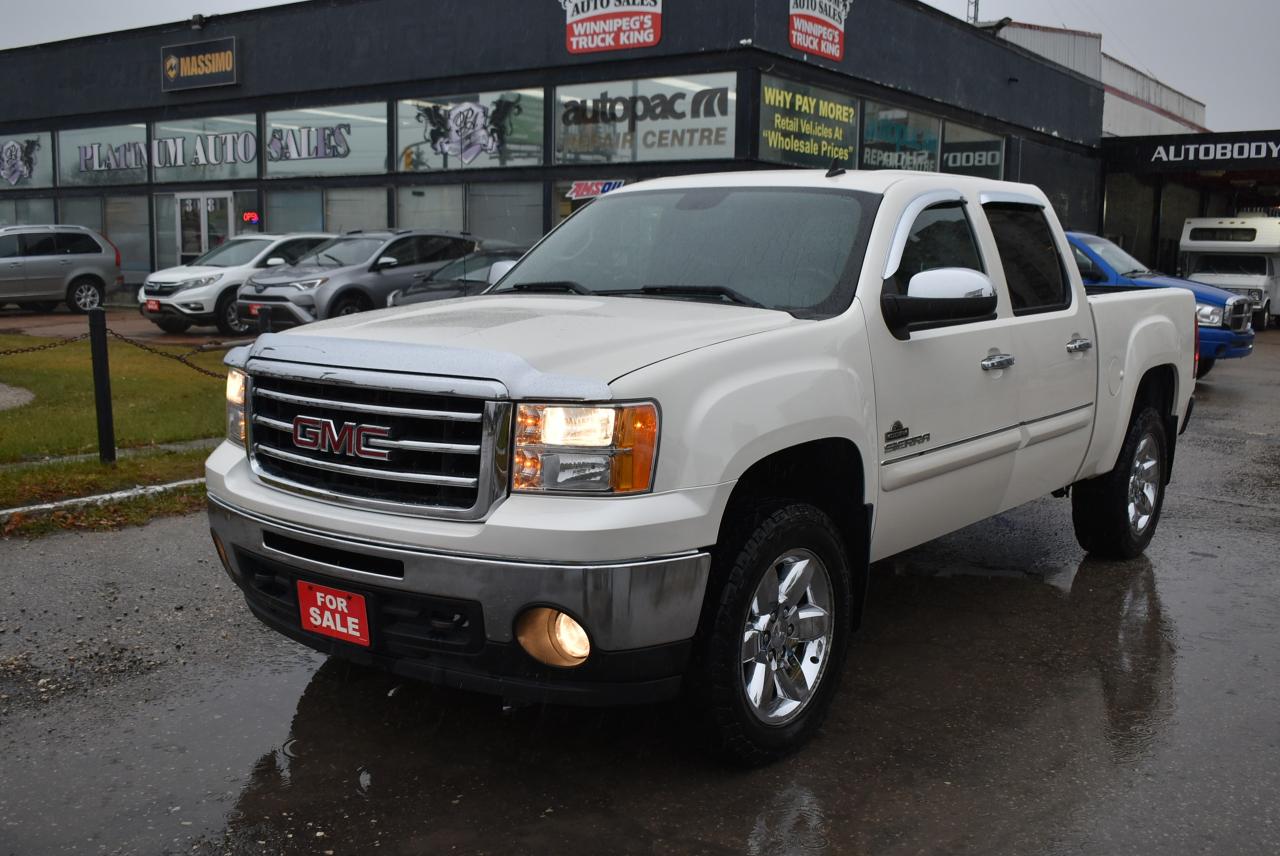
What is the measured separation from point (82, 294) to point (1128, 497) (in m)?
22.2

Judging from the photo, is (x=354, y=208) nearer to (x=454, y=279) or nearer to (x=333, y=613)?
(x=454, y=279)

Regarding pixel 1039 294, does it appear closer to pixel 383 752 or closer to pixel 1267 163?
pixel 383 752

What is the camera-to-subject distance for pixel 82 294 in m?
23.8

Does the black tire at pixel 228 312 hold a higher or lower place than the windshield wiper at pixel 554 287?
lower

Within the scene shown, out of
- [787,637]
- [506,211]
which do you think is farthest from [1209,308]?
[787,637]

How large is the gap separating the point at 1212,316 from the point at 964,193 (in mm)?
11396

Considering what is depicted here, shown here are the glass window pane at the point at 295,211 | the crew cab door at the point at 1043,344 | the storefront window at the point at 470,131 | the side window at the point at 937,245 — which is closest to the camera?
the side window at the point at 937,245

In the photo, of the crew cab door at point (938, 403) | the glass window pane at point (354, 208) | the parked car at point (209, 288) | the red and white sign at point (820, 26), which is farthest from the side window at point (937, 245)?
the glass window pane at point (354, 208)

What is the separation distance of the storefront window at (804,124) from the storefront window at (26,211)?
66.8 ft

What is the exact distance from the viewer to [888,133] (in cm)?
2348

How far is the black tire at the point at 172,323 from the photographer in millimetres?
18628

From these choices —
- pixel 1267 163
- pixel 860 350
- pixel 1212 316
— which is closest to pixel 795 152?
pixel 1212 316

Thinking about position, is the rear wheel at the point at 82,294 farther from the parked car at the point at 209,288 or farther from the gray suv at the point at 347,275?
the gray suv at the point at 347,275

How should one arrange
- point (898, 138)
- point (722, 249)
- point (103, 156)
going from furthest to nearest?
point (103, 156) < point (898, 138) < point (722, 249)
